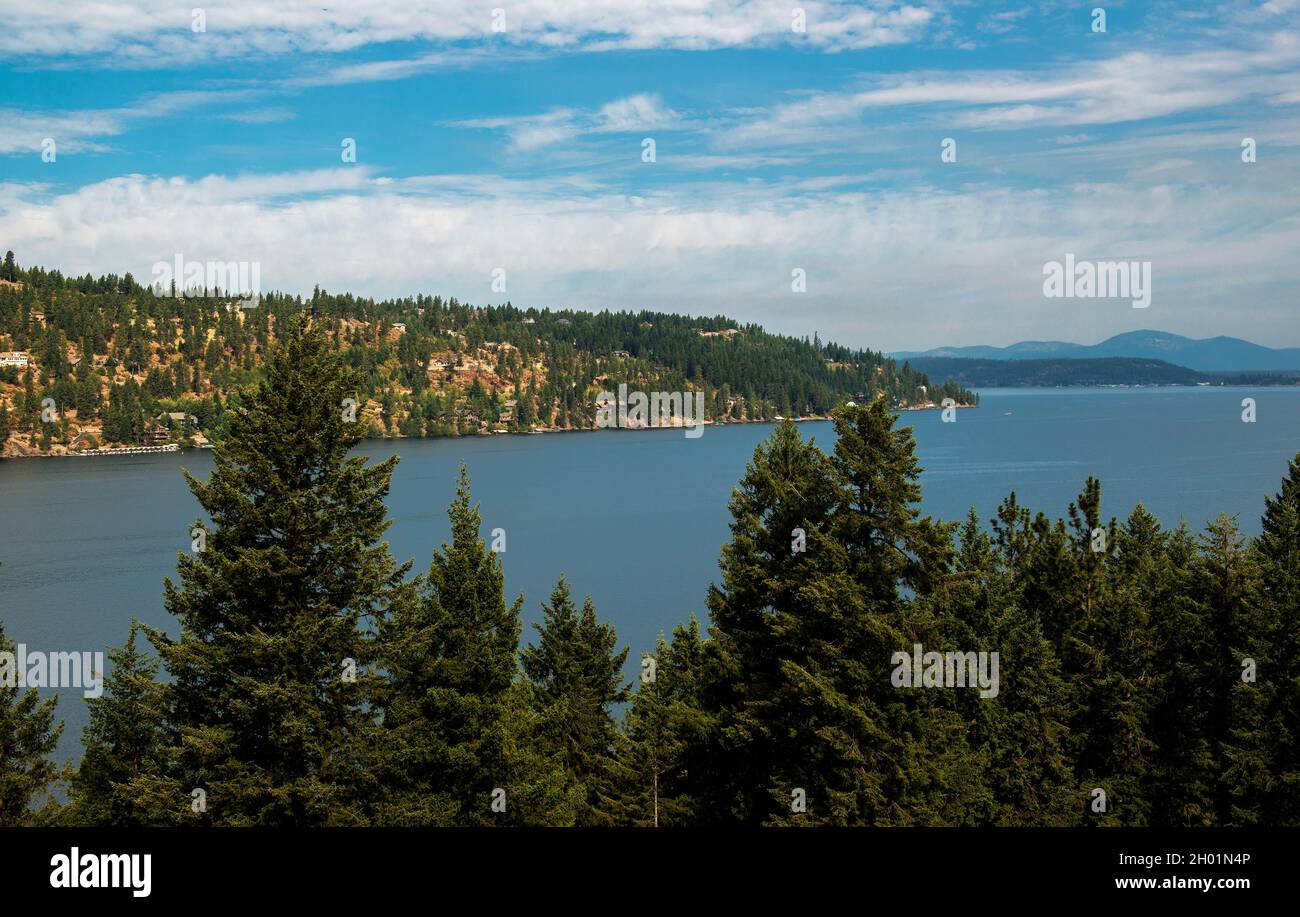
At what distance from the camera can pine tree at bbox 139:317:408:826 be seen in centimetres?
1894

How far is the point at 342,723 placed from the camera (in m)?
20.0

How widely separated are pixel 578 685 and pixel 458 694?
469 inches

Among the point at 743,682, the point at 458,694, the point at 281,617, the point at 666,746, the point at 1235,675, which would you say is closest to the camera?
the point at 281,617

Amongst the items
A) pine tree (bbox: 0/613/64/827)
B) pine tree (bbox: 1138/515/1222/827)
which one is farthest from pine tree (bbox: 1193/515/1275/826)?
pine tree (bbox: 0/613/64/827)

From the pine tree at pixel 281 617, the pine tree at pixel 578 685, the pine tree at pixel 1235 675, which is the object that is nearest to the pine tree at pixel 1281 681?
the pine tree at pixel 1235 675

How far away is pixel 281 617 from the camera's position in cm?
1964

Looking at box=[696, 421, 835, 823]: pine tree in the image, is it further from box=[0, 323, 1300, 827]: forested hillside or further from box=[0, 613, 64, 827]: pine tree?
box=[0, 613, 64, 827]: pine tree

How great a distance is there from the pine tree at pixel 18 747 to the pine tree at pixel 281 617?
3.84m

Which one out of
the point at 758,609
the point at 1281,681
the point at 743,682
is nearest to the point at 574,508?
the point at 758,609

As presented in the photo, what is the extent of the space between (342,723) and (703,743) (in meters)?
11.1

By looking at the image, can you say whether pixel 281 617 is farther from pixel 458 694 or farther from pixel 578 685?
pixel 578 685

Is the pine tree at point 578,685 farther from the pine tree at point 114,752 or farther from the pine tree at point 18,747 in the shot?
the pine tree at point 18,747
